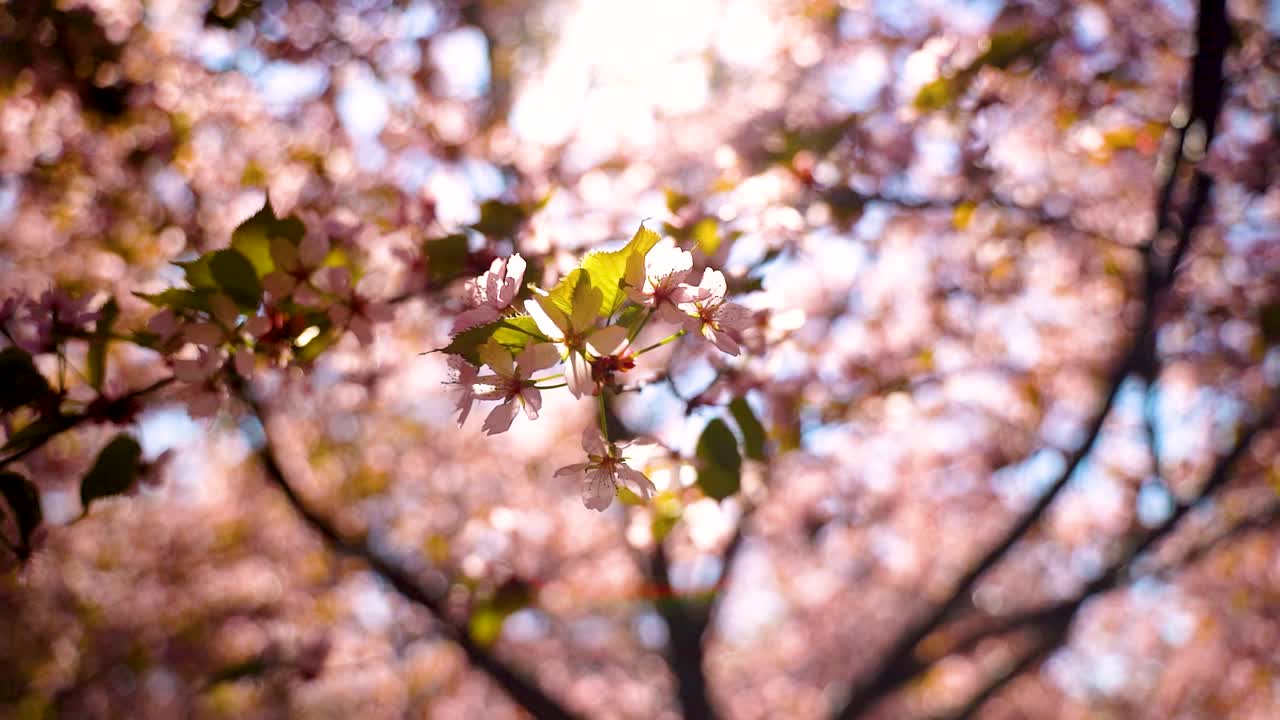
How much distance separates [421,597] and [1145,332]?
9.77 ft

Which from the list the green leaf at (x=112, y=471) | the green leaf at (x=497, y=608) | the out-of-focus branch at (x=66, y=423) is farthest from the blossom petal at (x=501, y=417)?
the green leaf at (x=497, y=608)

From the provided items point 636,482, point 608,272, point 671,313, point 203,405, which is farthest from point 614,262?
point 203,405

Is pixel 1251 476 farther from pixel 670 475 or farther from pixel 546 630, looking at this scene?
pixel 546 630

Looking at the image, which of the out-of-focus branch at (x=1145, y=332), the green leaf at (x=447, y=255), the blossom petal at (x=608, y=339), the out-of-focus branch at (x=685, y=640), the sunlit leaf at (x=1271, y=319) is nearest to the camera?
the blossom petal at (x=608, y=339)

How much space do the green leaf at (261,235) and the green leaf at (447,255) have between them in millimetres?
367

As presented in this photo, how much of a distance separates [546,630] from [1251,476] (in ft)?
17.3

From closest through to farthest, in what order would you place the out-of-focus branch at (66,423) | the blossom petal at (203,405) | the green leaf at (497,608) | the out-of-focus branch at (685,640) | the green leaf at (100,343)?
the out-of-focus branch at (66,423)
the blossom petal at (203,405)
the green leaf at (100,343)
the green leaf at (497,608)
the out-of-focus branch at (685,640)

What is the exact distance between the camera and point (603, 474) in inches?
54.1

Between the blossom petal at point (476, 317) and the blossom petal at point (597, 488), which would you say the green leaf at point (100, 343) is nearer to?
the blossom petal at point (476, 317)

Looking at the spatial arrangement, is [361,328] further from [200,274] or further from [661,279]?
[661,279]

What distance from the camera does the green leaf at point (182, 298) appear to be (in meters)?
1.57

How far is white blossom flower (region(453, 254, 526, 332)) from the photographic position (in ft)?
4.10

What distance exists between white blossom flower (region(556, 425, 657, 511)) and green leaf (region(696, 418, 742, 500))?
1.24ft

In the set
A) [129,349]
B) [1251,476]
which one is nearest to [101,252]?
[129,349]
